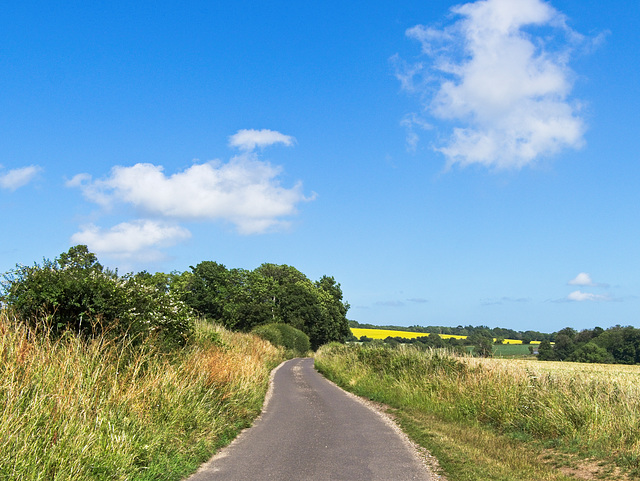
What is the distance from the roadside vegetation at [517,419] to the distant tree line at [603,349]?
37.2 meters

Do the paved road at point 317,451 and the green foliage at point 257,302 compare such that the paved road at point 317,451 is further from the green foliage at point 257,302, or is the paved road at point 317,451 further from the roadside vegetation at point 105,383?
the green foliage at point 257,302

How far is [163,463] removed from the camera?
7.99 metres

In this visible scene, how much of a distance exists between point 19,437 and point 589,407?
12.5 meters

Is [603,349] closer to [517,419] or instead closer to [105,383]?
[517,419]

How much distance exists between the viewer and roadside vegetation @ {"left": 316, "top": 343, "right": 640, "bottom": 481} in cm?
945

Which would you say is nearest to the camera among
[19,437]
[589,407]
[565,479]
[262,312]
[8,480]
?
[8,480]

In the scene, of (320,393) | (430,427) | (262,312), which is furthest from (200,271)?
(430,427)

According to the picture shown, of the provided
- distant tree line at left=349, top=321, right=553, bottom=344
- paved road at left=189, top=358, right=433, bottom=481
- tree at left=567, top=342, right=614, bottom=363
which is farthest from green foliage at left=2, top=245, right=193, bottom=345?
distant tree line at left=349, top=321, right=553, bottom=344

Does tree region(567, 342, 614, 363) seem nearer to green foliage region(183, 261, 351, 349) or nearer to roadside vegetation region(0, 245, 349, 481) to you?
roadside vegetation region(0, 245, 349, 481)

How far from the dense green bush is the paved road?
40.3m

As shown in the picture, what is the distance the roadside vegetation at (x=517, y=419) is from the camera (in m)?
9.45

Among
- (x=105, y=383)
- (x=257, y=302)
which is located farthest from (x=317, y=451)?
(x=257, y=302)

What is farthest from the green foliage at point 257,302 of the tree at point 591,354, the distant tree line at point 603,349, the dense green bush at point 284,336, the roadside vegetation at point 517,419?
the roadside vegetation at point 517,419

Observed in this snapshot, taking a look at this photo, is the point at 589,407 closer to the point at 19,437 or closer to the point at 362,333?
→ the point at 19,437
